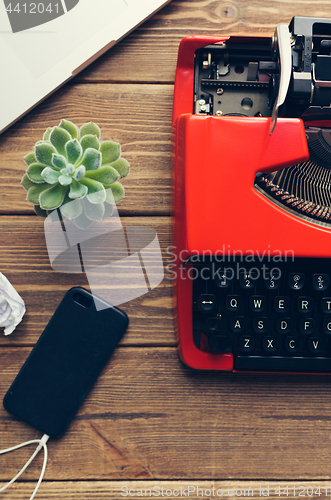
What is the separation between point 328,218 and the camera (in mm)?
664

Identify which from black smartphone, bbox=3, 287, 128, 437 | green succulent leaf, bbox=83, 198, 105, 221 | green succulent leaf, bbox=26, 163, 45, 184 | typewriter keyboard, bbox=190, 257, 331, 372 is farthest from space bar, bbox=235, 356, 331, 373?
green succulent leaf, bbox=26, 163, 45, 184

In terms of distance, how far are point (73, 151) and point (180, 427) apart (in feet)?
2.00

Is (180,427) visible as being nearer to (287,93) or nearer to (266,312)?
(266,312)

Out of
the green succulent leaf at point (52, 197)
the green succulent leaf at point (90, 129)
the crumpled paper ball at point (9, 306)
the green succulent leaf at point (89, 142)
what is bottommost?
the crumpled paper ball at point (9, 306)

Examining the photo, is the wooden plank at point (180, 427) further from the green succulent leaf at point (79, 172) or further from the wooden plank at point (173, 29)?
the wooden plank at point (173, 29)

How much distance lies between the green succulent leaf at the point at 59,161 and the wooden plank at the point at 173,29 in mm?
311

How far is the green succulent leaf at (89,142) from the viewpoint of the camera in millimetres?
589

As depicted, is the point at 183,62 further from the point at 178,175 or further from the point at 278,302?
the point at 278,302

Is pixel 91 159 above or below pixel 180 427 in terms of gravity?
above

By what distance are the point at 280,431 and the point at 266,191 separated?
0.52 m

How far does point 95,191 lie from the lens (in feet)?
1.91

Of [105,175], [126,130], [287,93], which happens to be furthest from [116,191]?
[287,93]

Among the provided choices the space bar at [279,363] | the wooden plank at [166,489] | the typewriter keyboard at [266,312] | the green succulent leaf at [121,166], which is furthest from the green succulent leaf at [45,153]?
the wooden plank at [166,489]

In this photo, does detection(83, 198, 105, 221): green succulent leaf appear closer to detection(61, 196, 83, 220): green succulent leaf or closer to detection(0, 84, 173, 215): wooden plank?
detection(61, 196, 83, 220): green succulent leaf
